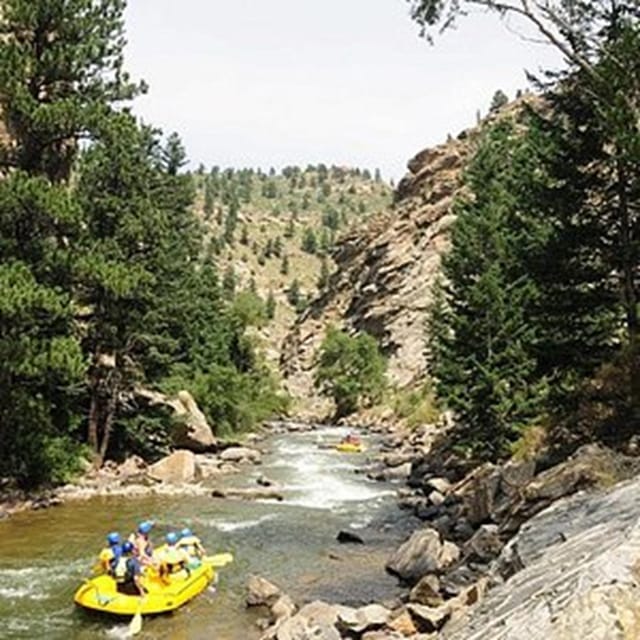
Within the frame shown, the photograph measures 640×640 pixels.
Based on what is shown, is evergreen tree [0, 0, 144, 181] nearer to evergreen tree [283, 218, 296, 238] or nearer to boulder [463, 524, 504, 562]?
boulder [463, 524, 504, 562]

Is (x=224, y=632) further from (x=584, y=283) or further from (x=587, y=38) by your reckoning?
(x=587, y=38)

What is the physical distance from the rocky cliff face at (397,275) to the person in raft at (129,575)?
2134 inches

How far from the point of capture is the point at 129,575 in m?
14.5

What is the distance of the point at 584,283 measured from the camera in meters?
19.3

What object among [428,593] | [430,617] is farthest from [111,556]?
[430,617]

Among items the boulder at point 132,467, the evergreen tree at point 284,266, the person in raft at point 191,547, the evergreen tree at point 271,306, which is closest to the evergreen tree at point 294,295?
the evergreen tree at point 271,306

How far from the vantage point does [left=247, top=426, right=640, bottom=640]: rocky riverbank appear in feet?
16.5

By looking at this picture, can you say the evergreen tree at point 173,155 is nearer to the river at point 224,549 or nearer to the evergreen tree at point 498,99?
the river at point 224,549

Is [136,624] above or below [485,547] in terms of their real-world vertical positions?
below

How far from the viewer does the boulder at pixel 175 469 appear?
28.2 meters

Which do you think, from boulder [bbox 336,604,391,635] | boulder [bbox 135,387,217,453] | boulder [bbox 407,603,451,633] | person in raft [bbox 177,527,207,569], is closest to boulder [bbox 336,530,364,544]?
person in raft [bbox 177,527,207,569]

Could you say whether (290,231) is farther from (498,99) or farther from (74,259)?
(74,259)

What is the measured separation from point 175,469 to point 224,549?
10.2m

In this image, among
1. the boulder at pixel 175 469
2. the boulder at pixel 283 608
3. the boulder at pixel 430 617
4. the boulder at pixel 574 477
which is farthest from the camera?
the boulder at pixel 175 469
